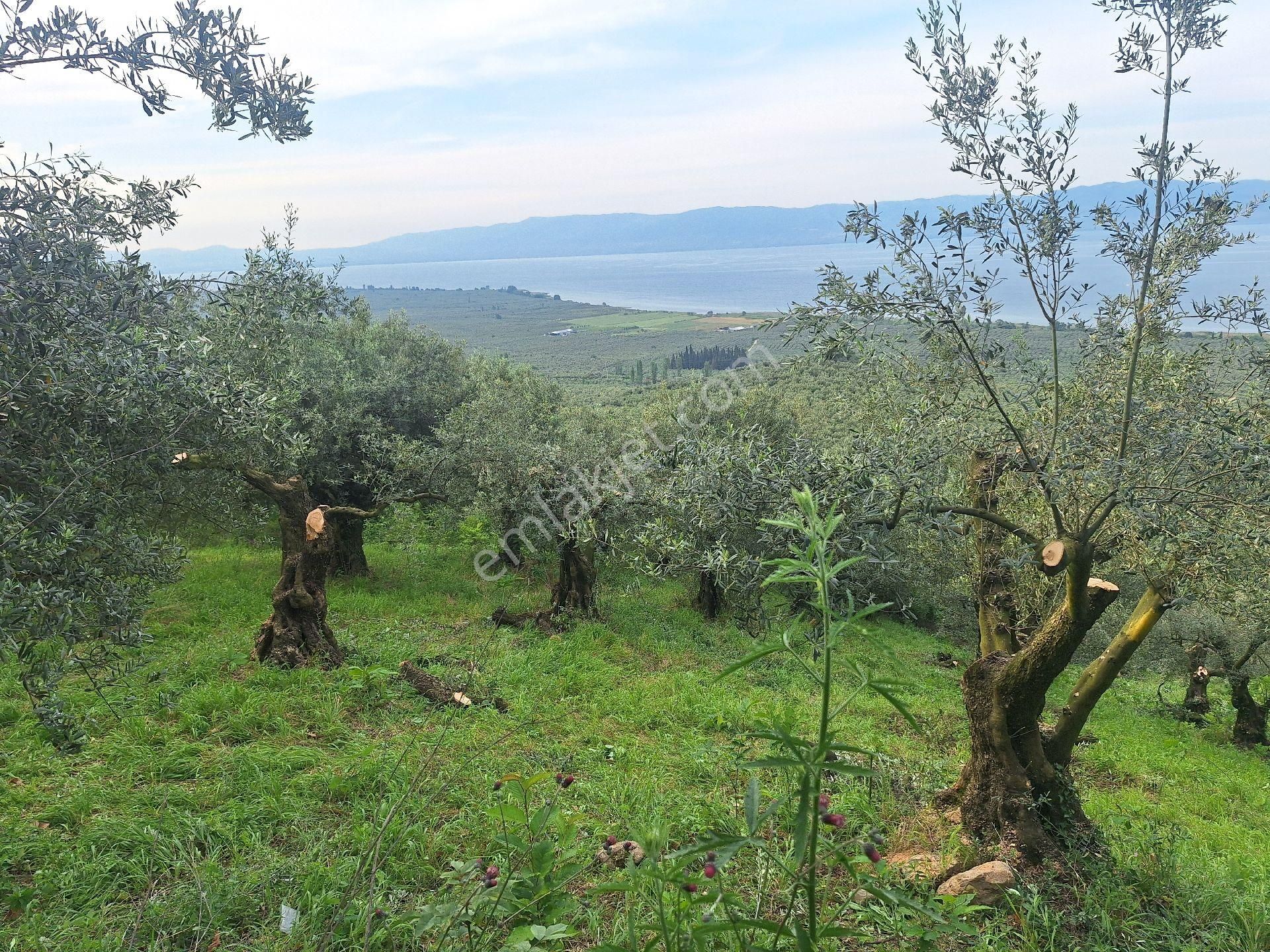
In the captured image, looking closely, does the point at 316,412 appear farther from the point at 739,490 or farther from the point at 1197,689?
the point at 1197,689

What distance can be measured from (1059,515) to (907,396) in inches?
66.2

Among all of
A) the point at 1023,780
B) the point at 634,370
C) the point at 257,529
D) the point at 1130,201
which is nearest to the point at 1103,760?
the point at 1023,780

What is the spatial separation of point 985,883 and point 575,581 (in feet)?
34.0

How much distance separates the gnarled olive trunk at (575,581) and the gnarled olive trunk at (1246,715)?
13158 mm

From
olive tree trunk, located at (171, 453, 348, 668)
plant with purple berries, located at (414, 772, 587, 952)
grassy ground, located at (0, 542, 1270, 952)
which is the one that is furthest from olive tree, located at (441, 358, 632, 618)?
plant with purple berries, located at (414, 772, 587, 952)

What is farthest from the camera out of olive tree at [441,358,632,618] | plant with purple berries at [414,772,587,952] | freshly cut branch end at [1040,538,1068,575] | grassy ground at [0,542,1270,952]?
olive tree at [441,358,632,618]

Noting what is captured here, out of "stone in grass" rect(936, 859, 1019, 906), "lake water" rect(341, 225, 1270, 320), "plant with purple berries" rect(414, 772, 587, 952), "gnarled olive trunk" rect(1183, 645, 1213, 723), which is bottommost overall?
"gnarled olive trunk" rect(1183, 645, 1213, 723)

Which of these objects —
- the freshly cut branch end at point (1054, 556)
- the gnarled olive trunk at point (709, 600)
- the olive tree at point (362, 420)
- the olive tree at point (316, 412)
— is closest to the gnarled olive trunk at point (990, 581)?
the freshly cut branch end at point (1054, 556)

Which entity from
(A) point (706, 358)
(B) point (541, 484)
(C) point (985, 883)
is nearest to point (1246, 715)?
(C) point (985, 883)

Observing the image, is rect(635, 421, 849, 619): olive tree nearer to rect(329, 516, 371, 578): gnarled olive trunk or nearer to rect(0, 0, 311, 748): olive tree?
rect(0, 0, 311, 748): olive tree

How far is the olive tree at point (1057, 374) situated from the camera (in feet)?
16.0

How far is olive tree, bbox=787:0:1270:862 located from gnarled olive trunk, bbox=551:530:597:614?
9.06 m

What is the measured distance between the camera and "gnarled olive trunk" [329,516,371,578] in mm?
16266

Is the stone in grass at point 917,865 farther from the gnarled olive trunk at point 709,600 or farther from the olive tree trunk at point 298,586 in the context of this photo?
the gnarled olive trunk at point 709,600
